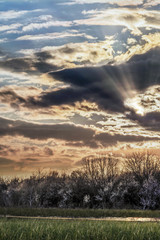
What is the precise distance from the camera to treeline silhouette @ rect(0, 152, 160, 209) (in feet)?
224

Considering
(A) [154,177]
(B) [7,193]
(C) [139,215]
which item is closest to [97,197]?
(A) [154,177]

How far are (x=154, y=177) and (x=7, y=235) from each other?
2782 inches

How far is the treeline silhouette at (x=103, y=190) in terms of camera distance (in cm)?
6825

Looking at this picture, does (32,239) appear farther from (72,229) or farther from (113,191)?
(113,191)

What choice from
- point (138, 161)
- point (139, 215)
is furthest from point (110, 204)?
point (139, 215)

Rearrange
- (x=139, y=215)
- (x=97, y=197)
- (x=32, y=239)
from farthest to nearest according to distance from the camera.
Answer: (x=97, y=197) < (x=139, y=215) < (x=32, y=239)

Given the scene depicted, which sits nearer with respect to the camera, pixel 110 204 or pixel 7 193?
pixel 110 204

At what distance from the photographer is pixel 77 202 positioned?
238ft

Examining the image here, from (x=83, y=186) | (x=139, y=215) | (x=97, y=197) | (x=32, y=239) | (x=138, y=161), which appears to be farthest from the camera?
(x=138, y=161)

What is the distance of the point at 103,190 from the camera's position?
73.3 m

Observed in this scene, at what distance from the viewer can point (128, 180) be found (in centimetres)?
7531

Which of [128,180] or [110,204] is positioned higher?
[128,180]

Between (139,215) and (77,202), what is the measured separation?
105 ft

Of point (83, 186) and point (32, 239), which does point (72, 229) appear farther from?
point (83, 186)
